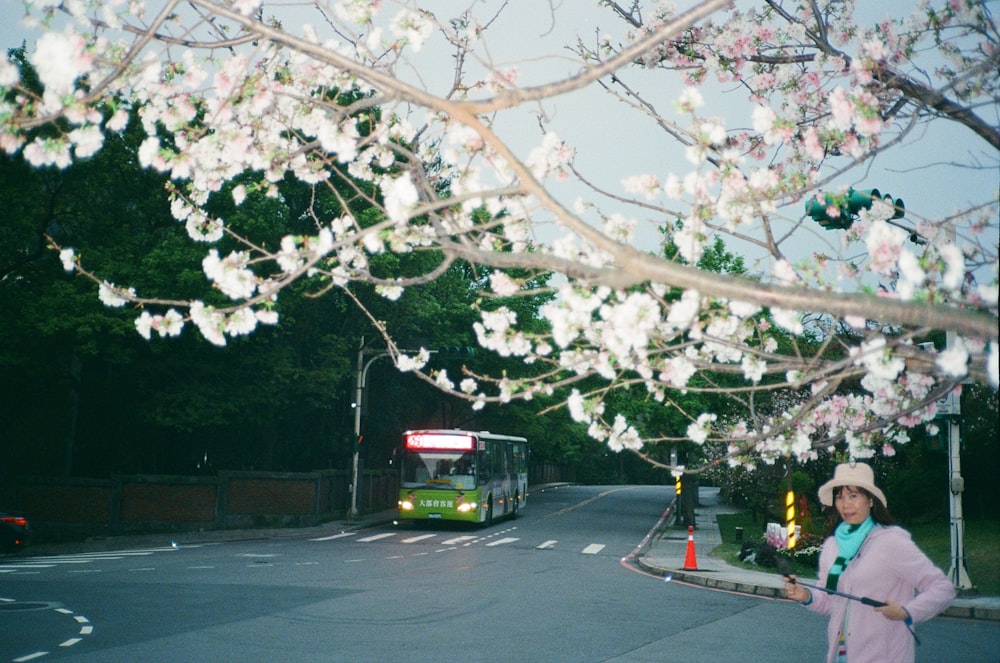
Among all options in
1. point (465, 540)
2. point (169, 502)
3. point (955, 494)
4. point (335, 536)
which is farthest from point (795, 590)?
point (169, 502)

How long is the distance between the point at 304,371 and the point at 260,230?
5.36 m

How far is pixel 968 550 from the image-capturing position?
20.4 meters

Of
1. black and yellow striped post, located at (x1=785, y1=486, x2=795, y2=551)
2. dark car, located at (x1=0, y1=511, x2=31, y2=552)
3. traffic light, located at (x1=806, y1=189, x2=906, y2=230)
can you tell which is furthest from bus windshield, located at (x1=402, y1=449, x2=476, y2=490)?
traffic light, located at (x1=806, y1=189, x2=906, y2=230)

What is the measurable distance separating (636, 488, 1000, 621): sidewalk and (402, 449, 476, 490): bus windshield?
634 centimetres

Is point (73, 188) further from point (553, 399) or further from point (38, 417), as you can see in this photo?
point (553, 399)

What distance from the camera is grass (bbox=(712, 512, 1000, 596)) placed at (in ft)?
56.3

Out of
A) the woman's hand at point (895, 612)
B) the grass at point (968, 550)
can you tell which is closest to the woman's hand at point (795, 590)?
the woman's hand at point (895, 612)

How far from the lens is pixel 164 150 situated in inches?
236

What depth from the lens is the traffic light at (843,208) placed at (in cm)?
693

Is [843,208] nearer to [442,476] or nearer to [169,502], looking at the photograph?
[442,476]

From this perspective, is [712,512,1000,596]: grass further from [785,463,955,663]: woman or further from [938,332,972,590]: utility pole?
[785,463,955,663]: woman

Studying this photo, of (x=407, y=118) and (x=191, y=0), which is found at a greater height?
(x=407, y=118)

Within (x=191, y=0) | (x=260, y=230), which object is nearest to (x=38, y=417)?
(x=260, y=230)

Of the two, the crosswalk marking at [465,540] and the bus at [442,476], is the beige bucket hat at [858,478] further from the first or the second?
the bus at [442,476]
